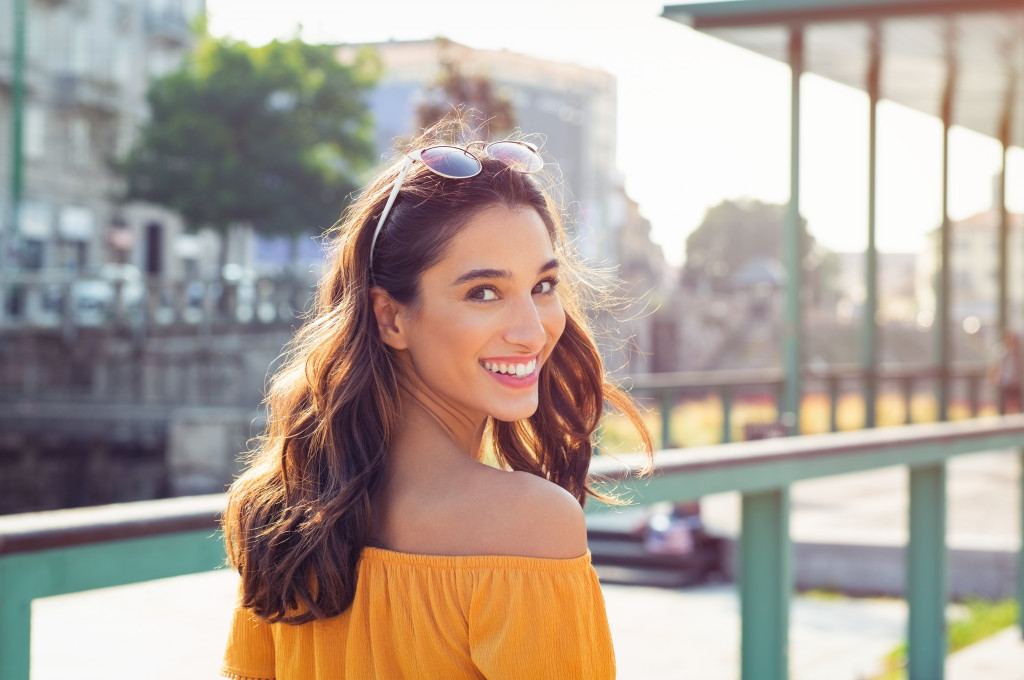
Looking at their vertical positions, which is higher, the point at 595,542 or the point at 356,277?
the point at 356,277

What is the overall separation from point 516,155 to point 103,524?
0.82 metres

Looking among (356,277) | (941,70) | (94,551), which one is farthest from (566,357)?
(941,70)

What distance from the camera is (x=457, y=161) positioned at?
1572 mm

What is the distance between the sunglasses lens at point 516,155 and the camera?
1.64 meters

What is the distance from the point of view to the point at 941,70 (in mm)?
9062

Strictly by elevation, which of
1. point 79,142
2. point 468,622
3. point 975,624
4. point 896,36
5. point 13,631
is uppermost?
point 79,142

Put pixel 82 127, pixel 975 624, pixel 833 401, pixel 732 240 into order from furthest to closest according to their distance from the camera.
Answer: pixel 732 240
pixel 82 127
pixel 833 401
pixel 975 624

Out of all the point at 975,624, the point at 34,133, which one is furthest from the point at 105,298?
the point at 975,624

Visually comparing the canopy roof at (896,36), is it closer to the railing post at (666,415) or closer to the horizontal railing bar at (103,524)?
the railing post at (666,415)

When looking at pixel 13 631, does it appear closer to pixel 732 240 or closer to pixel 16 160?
pixel 16 160

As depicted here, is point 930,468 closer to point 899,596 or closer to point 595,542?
point 899,596

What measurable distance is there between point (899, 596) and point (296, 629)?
7481mm

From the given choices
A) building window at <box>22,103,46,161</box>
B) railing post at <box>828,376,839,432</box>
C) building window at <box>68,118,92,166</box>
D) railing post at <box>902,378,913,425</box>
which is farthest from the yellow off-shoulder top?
building window at <box>68,118,92,166</box>

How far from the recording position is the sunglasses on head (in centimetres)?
156
